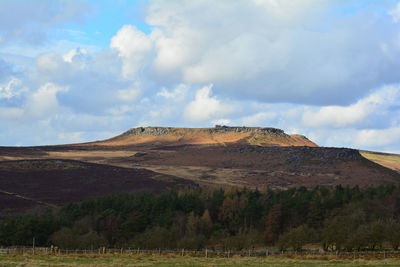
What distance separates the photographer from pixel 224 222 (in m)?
99.9

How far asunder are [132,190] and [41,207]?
1163 inches

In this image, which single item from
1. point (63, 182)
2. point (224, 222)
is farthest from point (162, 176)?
point (224, 222)

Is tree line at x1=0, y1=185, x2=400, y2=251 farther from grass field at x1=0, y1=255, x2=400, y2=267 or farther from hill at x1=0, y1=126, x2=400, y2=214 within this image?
hill at x1=0, y1=126, x2=400, y2=214

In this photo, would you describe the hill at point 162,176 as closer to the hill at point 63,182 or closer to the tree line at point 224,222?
the hill at point 63,182

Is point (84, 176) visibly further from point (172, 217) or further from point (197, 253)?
point (197, 253)

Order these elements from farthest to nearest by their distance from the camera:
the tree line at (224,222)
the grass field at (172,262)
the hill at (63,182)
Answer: the hill at (63,182), the tree line at (224,222), the grass field at (172,262)

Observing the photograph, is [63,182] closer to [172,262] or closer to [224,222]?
[224,222]

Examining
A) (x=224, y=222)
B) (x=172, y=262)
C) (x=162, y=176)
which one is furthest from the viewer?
(x=162, y=176)

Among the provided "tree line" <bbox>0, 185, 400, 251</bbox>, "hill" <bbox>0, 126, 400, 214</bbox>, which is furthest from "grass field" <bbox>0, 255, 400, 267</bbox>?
"hill" <bbox>0, 126, 400, 214</bbox>

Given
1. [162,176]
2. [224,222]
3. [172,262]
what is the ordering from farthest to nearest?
[162,176] < [224,222] < [172,262]

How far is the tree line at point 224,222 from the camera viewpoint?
6956 centimetres

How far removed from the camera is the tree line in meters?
69.6

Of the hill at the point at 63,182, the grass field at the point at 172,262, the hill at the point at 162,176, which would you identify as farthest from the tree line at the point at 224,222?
the hill at the point at 162,176

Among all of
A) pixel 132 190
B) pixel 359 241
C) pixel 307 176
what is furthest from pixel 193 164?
pixel 359 241
